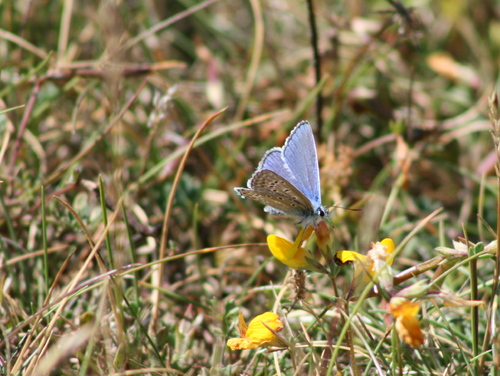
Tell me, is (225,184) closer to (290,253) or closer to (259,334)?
(290,253)

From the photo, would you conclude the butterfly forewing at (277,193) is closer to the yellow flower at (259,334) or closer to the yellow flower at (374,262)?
the yellow flower at (374,262)

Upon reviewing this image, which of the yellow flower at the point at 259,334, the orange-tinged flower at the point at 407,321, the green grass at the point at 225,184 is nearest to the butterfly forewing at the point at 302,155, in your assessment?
the green grass at the point at 225,184

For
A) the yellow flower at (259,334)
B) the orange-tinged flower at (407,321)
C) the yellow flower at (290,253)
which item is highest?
the yellow flower at (290,253)

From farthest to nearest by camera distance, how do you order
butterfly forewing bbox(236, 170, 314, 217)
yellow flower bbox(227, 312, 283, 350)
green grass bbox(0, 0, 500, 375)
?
butterfly forewing bbox(236, 170, 314, 217) < green grass bbox(0, 0, 500, 375) < yellow flower bbox(227, 312, 283, 350)

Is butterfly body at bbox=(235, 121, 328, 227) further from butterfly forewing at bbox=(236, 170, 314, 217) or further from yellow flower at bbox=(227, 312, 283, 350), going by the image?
yellow flower at bbox=(227, 312, 283, 350)

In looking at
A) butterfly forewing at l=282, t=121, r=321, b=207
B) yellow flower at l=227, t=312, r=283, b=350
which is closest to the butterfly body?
butterfly forewing at l=282, t=121, r=321, b=207

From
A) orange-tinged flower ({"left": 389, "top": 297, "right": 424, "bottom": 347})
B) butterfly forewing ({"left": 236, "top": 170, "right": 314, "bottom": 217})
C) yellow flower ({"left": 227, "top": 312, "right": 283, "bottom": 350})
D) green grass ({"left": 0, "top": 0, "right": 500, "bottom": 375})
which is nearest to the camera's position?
orange-tinged flower ({"left": 389, "top": 297, "right": 424, "bottom": 347})
